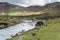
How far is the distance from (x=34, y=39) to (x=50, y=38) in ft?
12.5

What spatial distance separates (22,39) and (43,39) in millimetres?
4960

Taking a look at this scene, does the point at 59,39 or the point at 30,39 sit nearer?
the point at 59,39

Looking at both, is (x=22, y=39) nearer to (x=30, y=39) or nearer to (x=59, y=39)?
(x=30, y=39)

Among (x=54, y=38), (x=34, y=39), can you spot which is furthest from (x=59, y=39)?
(x=34, y=39)

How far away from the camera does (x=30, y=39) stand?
53406 mm

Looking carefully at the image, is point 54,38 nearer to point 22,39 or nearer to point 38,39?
point 38,39

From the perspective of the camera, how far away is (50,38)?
51969mm

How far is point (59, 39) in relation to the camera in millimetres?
49469

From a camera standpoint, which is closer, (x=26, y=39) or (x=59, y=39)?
(x=59, y=39)

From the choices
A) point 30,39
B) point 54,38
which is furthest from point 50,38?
point 30,39

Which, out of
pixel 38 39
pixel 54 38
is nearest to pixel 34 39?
pixel 38 39

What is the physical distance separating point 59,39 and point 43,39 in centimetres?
389

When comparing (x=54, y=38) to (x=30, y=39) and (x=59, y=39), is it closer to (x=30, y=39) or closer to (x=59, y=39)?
(x=59, y=39)

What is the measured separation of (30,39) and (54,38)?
19.6ft
